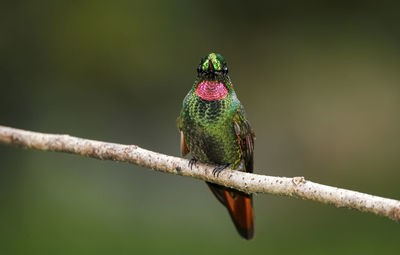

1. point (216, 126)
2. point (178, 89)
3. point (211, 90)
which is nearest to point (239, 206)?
point (216, 126)

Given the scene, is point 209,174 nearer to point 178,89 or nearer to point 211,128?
point 211,128

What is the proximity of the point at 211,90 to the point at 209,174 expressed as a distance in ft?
1.38

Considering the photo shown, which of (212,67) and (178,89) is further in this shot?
(178,89)

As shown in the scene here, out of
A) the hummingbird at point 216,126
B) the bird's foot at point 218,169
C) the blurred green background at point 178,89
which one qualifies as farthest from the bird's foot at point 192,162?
the blurred green background at point 178,89

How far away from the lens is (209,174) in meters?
2.43

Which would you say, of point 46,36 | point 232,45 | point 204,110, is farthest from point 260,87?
point 204,110

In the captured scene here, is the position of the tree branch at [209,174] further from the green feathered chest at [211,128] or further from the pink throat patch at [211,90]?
the pink throat patch at [211,90]

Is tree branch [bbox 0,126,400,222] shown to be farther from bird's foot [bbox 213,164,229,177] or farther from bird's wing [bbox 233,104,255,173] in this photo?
bird's wing [bbox 233,104,255,173]

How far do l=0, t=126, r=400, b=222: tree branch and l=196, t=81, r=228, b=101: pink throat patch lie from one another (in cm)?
31

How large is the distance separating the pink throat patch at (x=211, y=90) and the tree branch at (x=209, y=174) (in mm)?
305

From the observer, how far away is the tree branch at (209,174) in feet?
5.55

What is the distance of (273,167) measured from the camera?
17.1ft

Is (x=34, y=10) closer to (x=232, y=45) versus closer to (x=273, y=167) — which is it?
(x=232, y=45)

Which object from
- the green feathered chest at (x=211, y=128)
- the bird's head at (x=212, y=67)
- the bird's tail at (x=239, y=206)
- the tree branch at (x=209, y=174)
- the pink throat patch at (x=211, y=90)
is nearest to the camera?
the tree branch at (x=209, y=174)
